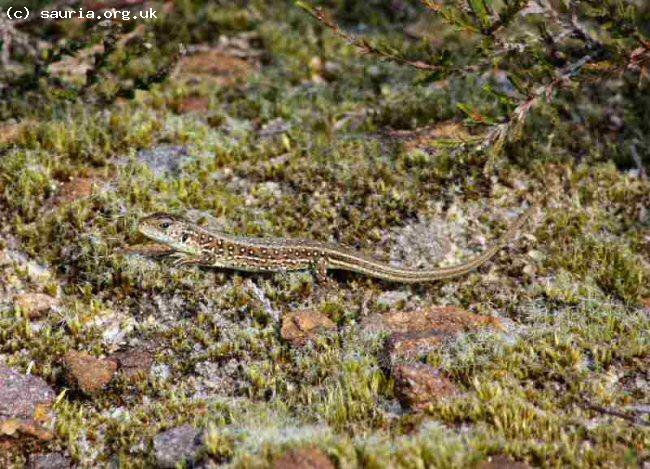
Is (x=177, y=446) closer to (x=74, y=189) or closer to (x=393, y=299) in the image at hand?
(x=393, y=299)

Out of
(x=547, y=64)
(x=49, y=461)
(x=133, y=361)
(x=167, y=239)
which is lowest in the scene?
(x=49, y=461)

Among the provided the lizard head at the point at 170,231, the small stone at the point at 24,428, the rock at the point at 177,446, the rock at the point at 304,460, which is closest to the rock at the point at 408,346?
the rock at the point at 304,460

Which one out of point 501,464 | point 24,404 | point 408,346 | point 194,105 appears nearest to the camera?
point 501,464

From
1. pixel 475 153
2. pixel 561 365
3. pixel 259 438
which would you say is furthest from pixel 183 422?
pixel 475 153

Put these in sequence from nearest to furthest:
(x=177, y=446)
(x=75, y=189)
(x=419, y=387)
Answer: (x=177, y=446)
(x=419, y=387)
(x=75, y=189)

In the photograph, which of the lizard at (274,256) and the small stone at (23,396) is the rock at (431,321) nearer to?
the lizard at (274,256)

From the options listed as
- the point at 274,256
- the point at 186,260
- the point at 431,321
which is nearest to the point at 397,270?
the point at 431,321

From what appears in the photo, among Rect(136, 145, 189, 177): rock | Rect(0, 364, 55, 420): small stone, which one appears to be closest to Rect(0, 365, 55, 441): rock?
Rect(0, 364, 55, 420): small stone

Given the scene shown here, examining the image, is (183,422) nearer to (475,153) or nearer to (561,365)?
(561,365)
